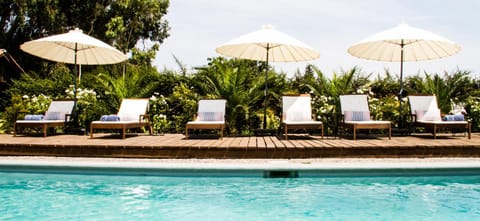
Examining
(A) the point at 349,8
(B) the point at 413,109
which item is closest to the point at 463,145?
(B) the point at 413,109

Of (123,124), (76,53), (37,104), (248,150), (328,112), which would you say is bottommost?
(248,150)

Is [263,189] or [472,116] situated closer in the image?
[263,189]

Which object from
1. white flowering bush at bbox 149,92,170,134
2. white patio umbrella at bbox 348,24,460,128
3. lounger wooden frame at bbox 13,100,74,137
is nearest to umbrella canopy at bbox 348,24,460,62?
white patio umbrella at bbox 348,24,460,128

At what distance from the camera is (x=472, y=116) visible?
1063 centimetres

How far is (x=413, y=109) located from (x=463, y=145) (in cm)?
218

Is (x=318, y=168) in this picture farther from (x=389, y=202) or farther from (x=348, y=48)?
(x=348, y=48)

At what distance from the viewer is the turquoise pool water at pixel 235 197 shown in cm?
469

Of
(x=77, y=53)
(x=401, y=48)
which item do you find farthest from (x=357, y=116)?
(x=77, y=53)

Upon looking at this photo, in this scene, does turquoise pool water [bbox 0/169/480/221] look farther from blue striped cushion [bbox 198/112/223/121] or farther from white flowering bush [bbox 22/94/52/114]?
white flowering bush [bbox 22/94/52/114]

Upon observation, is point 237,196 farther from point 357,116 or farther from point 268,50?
point 268,50

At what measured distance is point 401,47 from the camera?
9.56 meters

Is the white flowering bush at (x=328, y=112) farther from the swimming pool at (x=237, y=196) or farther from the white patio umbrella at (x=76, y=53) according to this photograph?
the white patio umbrella at (x=76, y=53)

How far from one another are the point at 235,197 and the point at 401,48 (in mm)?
6079

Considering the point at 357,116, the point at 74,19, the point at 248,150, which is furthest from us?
the point at 74,19
